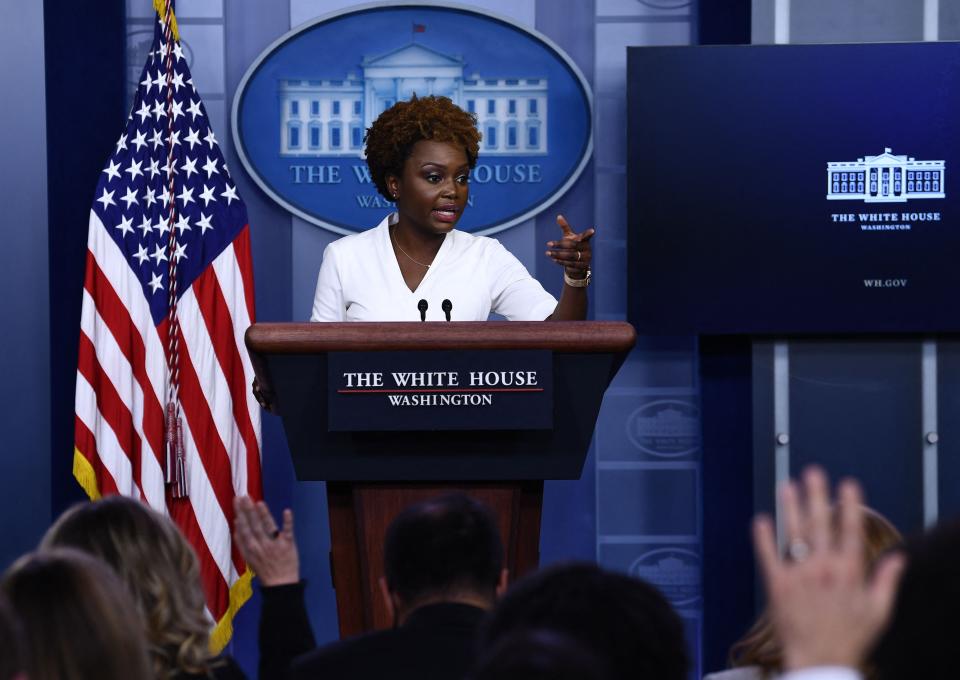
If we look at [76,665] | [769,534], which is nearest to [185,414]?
[76,665]

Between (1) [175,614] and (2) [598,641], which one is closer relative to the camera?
(2) [598,641]

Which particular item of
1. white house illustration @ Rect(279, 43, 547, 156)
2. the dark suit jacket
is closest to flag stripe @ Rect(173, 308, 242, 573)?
white house illustration @ Rect(279, 43, 547, 156)

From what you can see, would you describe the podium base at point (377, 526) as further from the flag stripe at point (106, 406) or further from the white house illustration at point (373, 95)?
the white house illustration at point (373, 95)

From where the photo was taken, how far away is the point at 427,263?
11.2 ft

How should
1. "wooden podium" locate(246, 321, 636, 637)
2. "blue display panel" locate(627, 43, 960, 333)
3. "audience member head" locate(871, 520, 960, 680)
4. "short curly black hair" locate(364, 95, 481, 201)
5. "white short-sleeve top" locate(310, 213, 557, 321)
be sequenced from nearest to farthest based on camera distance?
"audience member head" locate(871, 520, 960, 680), "wooden podium" locate(246, 321, 636, 637), "white short-sleeve top" locate(310, 213, 557, 321), "short curly black hair" locate(364, 95, 481, 201), "blue display panel" locate(627, 43, 960, 333)

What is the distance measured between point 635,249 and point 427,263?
3.42 feet

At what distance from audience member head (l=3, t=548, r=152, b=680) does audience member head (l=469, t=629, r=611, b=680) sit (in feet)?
1.22

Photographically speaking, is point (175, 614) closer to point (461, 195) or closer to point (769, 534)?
point (769, 534)

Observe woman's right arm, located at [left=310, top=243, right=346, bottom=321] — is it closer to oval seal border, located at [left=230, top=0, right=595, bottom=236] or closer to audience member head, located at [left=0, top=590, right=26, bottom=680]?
oval seal border, located at [left=230, top=0, right=595, bottom=236]

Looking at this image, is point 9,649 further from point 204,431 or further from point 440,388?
point 204,431

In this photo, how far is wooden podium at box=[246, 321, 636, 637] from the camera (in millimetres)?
2426

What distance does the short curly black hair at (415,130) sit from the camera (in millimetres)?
3396

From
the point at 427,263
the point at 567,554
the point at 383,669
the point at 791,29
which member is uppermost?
the point at 791,29

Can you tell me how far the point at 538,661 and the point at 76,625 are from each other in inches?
18.8
